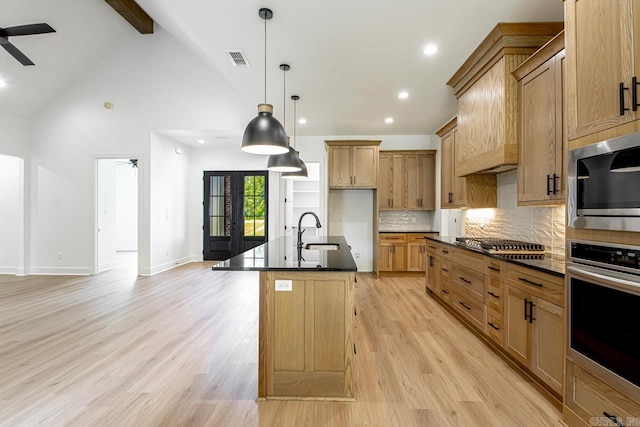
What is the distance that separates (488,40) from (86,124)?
7.02 metres

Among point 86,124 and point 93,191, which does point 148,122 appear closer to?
point 86,124

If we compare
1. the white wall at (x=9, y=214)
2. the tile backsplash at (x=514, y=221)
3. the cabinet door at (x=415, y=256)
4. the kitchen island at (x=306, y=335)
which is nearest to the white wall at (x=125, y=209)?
the white wall at (x=9, y=214)

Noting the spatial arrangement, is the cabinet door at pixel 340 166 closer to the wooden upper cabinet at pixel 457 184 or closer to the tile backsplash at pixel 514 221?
the wooden upper cabinet at pixel 457 184

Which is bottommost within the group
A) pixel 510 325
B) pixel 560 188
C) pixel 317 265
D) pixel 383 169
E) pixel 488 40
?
pixel 510 325

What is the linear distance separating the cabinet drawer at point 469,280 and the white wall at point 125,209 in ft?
31.9

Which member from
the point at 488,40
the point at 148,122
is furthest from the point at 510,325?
the point at 148,122

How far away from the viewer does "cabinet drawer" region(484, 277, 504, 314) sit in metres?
2.52

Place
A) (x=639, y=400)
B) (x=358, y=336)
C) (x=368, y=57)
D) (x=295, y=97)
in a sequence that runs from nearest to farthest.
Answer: (x=639, y=400)
(x=358, y=336)
(x=368, y=57)
(x=295, y=97)

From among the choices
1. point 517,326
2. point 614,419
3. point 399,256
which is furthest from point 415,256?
point 614,419

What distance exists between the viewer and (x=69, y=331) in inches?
122

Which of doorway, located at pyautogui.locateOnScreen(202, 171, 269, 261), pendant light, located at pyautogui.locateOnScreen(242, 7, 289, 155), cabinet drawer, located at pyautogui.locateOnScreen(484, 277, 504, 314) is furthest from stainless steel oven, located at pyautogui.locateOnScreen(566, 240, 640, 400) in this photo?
doorway, located at pyautogui.locateOnScreen(202, 171, 269, 261)

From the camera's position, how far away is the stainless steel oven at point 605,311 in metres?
1.35

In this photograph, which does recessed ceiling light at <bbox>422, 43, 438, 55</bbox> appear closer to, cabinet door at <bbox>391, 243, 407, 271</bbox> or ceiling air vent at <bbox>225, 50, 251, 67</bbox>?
ceiling air vent at <bbox>225, 50, 251, 67</bbox>

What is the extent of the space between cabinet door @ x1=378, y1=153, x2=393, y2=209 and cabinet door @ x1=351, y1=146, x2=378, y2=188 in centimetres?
35
